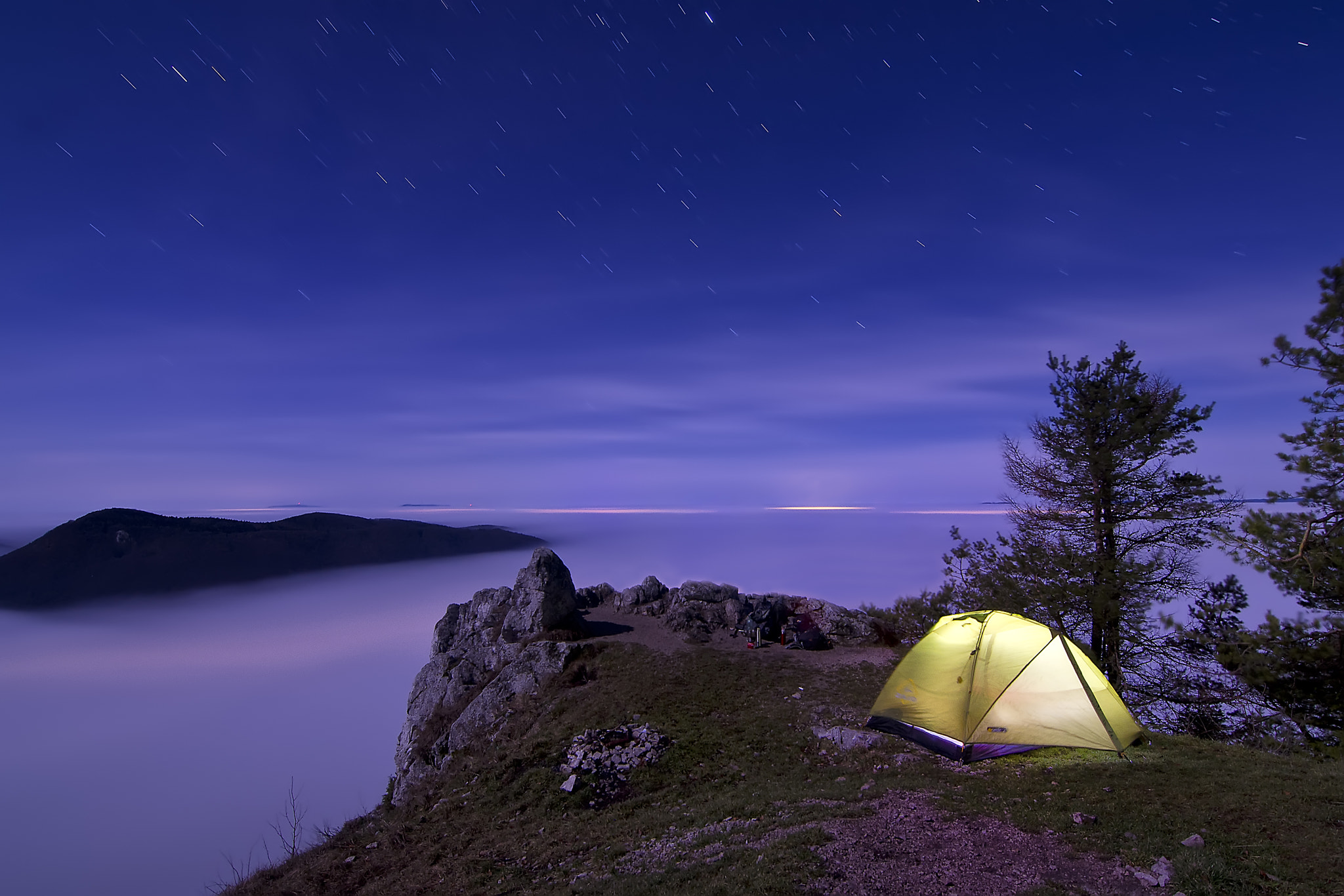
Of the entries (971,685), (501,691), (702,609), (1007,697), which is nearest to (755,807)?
(971,685)

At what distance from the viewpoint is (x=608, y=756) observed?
19.1 m

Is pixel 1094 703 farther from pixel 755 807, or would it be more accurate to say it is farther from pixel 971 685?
pixel 755 807

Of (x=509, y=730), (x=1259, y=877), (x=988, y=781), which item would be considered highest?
(x=1259, y=877)

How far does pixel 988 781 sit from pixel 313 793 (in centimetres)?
12286

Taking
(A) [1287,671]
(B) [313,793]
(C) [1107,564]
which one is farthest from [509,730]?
(B) [313,793]

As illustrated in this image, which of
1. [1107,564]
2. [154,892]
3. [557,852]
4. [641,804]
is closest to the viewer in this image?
[557,852]

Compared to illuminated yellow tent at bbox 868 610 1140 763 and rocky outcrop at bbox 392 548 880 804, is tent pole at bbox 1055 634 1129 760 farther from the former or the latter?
rocky outcrop at bbox 392 548 880 804

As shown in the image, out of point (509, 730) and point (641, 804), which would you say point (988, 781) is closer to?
point (641, 804)

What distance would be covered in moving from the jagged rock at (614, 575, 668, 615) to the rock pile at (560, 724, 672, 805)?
15.3 metres

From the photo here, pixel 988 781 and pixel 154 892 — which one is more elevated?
pixel 988 781

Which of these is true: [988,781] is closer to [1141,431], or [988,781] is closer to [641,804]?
[641,804]

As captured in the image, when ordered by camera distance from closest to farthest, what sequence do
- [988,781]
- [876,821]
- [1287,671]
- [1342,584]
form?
1. [876,821]
2. [988,781]
3. [1342,584]
4. [1287,671]

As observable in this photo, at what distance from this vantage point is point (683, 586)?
3650 cm

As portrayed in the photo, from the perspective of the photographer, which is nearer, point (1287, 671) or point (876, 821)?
point (876, 821)
